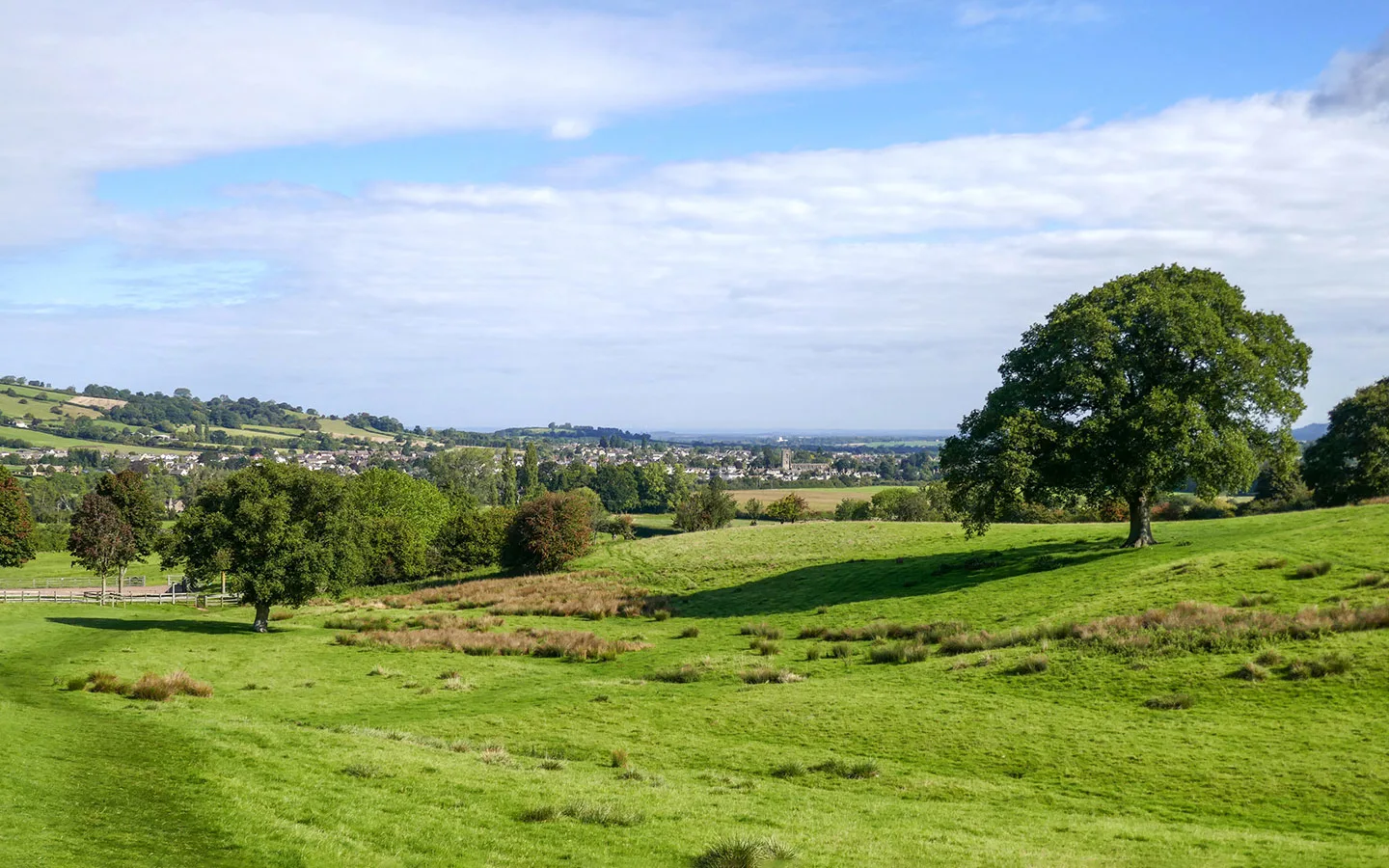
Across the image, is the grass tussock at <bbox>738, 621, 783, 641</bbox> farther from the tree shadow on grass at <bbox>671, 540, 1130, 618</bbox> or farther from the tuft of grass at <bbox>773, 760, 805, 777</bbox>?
the tuft of grass at <bbox>773, 760, 805, 777</bbox>

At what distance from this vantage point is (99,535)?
64875 millimetres

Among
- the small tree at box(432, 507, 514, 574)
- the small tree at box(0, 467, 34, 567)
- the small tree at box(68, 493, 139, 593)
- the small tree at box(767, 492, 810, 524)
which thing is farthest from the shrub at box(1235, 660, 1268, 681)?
the small tree at box(767, 492, 810, 524)

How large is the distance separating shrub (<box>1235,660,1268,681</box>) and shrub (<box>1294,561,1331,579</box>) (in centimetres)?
1174

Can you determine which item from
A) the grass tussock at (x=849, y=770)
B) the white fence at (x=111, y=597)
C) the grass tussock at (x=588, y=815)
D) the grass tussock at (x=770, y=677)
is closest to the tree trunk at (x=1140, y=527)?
the grass tussock at (x=770, y=677)

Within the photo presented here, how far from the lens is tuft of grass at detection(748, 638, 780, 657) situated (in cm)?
3806

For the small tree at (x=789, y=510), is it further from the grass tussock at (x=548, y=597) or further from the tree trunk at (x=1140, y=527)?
the tree trunk at (x=1140, y=527)

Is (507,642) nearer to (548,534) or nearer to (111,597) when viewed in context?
(548,534)

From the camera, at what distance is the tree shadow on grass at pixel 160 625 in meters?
45.3

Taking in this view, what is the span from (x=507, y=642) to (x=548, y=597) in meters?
19.1

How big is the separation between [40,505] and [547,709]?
7077 inches

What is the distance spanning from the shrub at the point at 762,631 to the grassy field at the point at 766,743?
786mm

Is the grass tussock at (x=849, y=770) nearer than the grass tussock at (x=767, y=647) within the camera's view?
Yes

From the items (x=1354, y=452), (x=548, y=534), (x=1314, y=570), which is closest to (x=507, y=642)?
(x=1314, y=570)

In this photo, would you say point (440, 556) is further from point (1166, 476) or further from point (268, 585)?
point (1166, 476)
